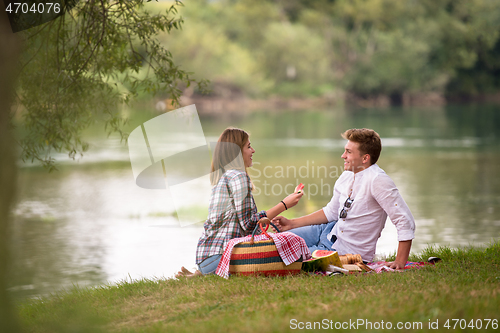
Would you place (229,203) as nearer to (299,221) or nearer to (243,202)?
(243,202)

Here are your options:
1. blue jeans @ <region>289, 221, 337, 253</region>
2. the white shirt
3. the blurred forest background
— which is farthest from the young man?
the blurred forest background

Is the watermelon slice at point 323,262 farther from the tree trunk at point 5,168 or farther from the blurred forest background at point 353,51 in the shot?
the blurred forest background at point 353,51

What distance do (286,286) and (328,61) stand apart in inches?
2420

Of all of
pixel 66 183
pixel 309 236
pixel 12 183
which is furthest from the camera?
pixel 66 183

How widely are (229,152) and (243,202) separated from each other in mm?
485

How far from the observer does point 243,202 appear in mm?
4422

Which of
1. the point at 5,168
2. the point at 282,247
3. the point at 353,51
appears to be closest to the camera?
the point at 5,168

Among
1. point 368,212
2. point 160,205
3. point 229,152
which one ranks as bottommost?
point 160,205

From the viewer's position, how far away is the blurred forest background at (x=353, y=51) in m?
56.6

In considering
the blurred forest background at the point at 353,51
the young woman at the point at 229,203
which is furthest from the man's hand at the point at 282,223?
the blurred forest background at the point at 353,51

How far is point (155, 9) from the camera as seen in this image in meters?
50.5

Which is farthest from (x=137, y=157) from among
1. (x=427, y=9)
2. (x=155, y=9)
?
(x=427, y=9)

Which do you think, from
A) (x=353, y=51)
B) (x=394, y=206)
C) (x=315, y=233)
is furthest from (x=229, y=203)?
(x=353, y=51)

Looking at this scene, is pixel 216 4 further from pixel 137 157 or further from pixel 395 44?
pixel 137 157
